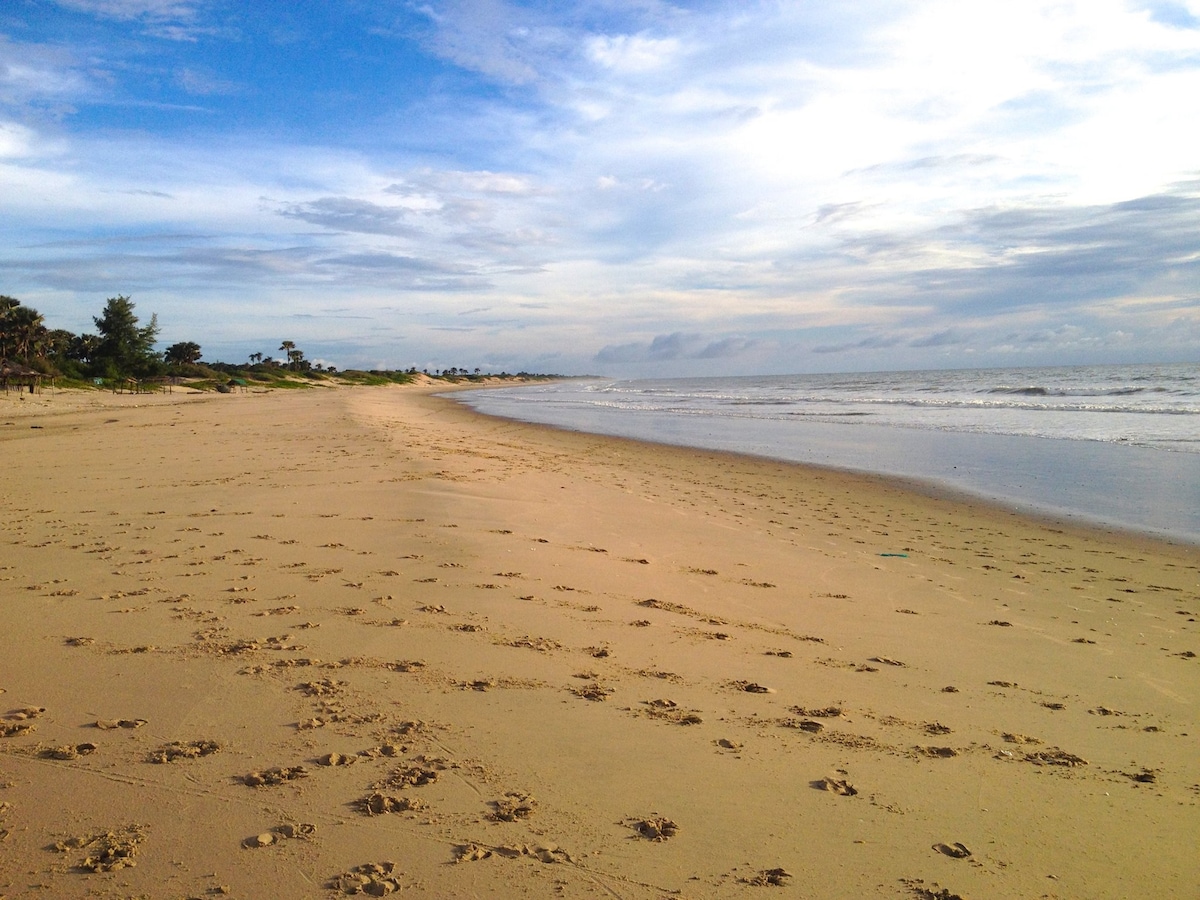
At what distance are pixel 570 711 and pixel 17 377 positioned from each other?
4410 centimetres

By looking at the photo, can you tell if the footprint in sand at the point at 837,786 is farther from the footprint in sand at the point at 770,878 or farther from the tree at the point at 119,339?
the tree at the point at 119,339

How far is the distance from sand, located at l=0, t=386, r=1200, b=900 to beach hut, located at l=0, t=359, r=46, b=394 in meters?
34.7

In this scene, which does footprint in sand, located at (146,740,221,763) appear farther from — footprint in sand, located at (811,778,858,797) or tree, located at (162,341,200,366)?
tree, located at (162,341,200,366)

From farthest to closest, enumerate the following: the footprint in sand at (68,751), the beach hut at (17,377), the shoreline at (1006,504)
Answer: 1. the beach hut at (17,377)
2. the shoreline at (1006,504)
3. the footprint in sand at (68,751)

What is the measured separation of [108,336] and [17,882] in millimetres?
63966

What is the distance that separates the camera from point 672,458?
18.8 meters

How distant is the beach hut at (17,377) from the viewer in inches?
1401

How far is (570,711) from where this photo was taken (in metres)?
3.96

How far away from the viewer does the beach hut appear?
3559 cm

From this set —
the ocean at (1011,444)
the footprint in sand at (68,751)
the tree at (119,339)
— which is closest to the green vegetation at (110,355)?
the tree at (119,339)

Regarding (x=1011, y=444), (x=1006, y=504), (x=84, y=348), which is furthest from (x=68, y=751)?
(x=84, y=348)

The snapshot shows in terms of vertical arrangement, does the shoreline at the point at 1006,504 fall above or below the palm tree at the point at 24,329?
below

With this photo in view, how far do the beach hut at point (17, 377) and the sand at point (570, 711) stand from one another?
34.7 metres

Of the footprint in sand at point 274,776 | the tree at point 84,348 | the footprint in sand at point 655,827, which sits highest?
the tree at point 84,348
